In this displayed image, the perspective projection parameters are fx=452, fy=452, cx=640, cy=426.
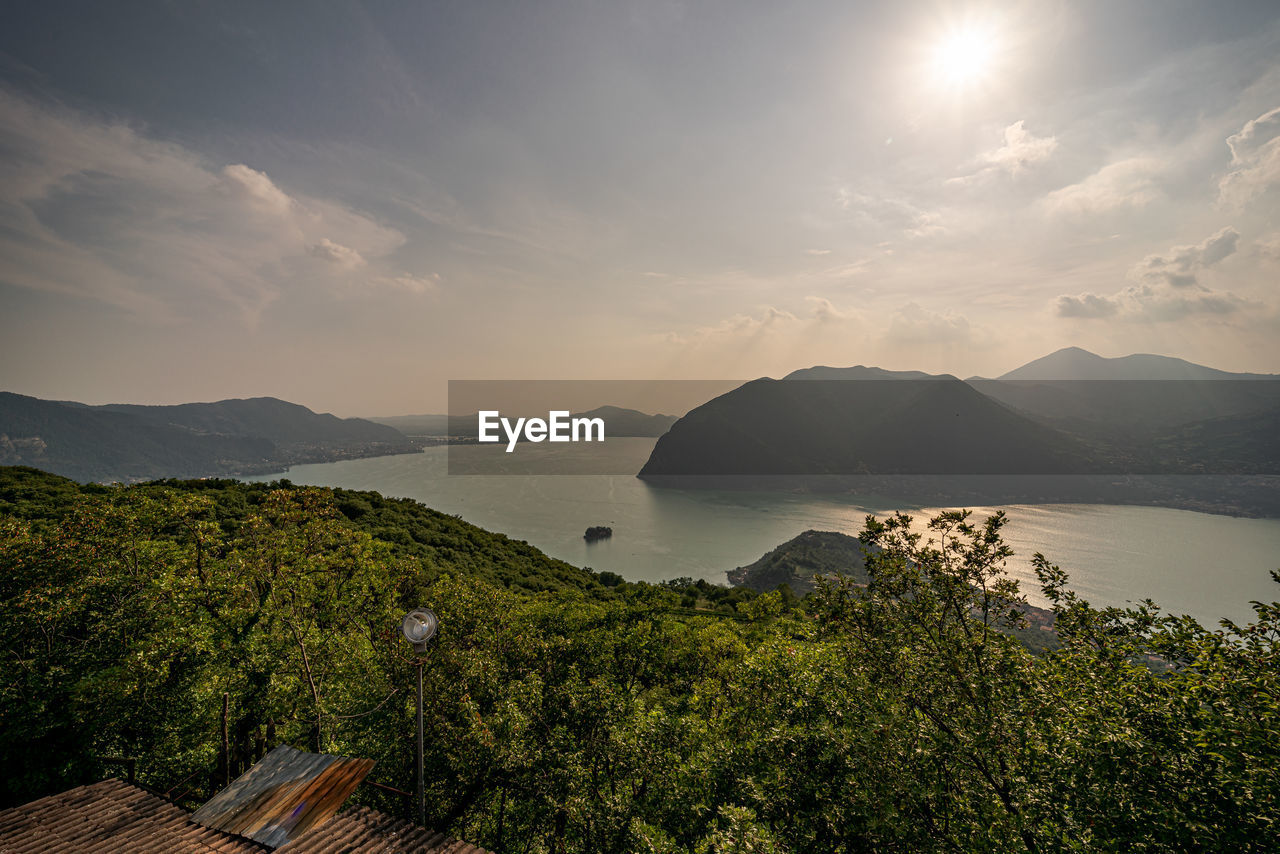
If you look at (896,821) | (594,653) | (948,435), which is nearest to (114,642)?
(594,653)

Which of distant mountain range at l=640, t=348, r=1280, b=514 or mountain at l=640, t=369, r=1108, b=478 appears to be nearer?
distant mountain range at l=640, t=348, r=1280, b=514

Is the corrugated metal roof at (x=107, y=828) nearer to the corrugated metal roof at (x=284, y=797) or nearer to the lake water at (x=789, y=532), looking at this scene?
the corrugated metal roof at (x=284, y=797)

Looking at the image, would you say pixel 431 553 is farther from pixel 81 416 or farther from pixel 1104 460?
pixel 81 416

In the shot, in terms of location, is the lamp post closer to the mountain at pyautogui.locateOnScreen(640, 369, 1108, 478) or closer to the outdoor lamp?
the outdoor lamp

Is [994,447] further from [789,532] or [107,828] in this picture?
[107,828]

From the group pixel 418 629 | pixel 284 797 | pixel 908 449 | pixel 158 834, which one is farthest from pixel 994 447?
pixel 158 834

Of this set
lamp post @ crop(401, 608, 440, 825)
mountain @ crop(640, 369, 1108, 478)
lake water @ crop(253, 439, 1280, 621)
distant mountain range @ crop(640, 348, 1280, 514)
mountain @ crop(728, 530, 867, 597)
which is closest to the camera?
lamp post @ crop(401, 608, 440, 825)

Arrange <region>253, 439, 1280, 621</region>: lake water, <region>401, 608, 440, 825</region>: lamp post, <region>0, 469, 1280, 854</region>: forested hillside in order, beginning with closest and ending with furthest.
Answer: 1. <region>0, 469, 1280, 854</region>: forested hillside
2. <region>401, 608, 440, 825</region>: lamp post
3. <region>253, 439, 1280, 621</region>: lake water

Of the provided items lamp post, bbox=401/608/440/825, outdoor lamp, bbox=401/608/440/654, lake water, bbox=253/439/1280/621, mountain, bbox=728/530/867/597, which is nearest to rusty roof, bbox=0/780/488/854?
lamp post, bbox=401/608/440/825
